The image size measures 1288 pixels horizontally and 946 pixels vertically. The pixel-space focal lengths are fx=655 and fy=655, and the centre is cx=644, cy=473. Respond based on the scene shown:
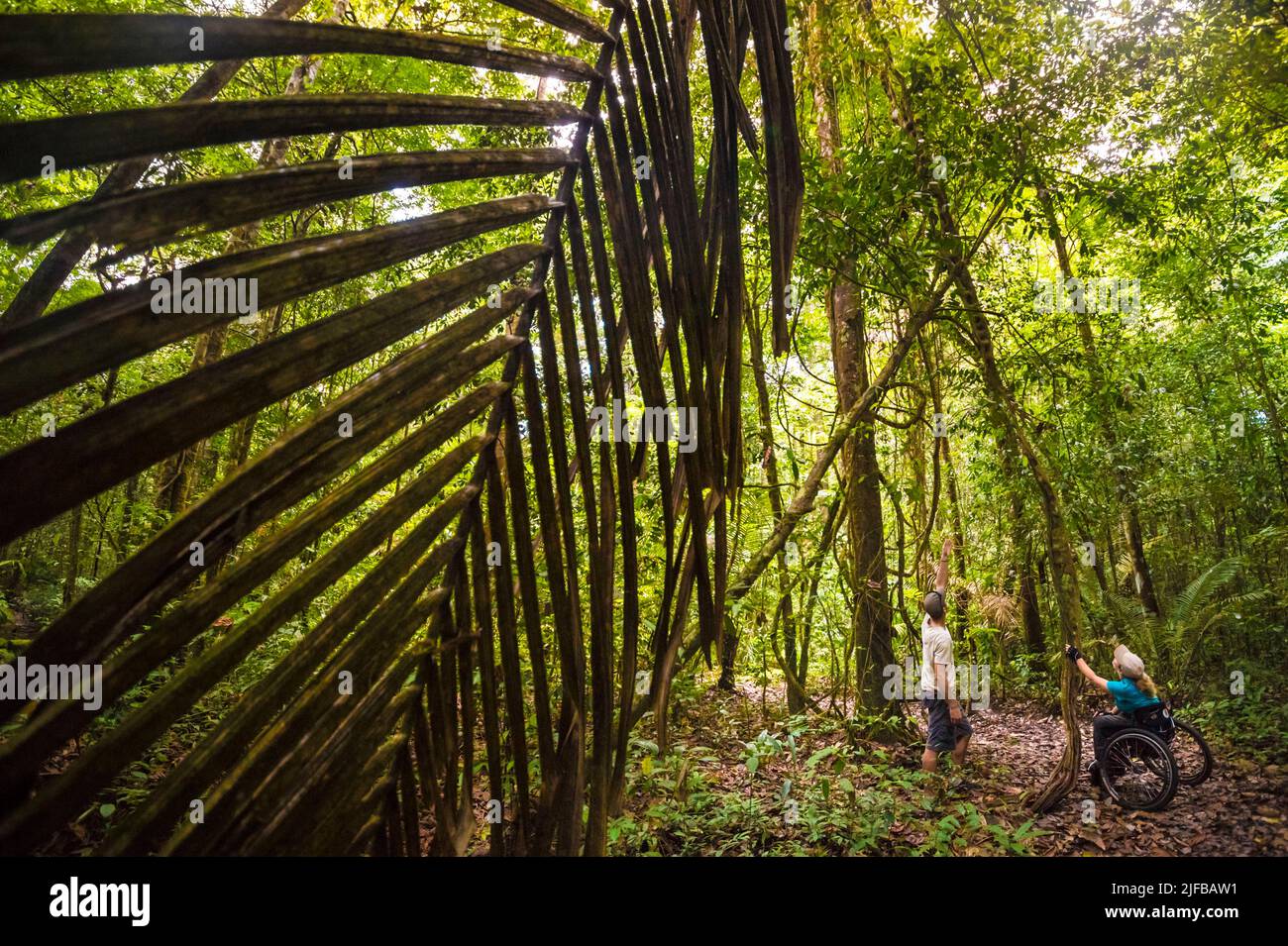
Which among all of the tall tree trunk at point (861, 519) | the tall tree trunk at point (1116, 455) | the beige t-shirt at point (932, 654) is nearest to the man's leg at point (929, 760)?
the beige t-shirt at point (932, 654)

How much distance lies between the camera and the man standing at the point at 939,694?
4.87 m

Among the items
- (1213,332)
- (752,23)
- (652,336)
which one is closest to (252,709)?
(652,336)

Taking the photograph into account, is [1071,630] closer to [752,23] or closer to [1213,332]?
[752,23]

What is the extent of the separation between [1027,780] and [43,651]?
607 cm

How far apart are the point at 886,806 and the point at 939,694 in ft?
4.24

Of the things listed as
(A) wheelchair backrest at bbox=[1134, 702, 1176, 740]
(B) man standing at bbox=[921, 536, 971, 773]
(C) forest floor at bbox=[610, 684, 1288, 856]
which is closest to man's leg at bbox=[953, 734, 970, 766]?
(B) man standing at bbox=[921, 536, 971, 773]

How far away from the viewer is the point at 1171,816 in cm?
434

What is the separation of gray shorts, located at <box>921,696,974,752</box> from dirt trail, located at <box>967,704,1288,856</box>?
0.27 meters

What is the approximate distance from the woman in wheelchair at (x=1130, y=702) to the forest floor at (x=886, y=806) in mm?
476

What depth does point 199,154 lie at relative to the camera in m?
5.37

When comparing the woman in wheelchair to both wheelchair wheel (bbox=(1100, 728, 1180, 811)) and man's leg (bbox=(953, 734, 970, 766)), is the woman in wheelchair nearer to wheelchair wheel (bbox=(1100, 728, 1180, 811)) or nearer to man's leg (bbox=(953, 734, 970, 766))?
wheelchair wheel (bbox=(1100, 728, 1180, 811))

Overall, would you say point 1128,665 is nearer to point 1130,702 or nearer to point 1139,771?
point 1130,702

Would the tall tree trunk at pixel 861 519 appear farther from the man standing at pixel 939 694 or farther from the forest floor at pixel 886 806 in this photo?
the forest floor at pixel 886 806

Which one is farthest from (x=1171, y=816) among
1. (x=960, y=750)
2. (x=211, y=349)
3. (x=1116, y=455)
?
(x=211, y=349)
